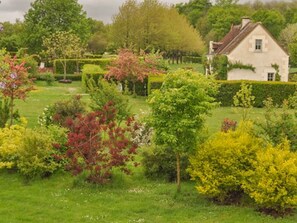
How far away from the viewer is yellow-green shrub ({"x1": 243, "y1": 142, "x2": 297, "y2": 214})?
31.7ft

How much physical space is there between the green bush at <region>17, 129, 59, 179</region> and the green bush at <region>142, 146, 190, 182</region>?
2.54 meters

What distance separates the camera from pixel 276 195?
9688 mm

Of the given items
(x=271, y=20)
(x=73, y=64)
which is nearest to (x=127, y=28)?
(x=73, y=64)

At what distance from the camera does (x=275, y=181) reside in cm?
974

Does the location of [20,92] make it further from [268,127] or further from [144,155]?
[268,127]

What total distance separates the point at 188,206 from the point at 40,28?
52.7 meters

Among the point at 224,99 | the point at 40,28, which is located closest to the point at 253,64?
the point at 224,99

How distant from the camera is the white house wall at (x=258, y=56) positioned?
35.9 m

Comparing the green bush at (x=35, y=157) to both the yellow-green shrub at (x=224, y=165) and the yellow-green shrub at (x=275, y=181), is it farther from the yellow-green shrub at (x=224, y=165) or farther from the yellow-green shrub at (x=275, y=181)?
the yellow-green shrub at (x=275, y=181)

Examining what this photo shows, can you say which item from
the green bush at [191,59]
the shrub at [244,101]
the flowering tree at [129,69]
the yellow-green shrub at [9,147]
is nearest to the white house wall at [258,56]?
the flowering tree at [129,69]

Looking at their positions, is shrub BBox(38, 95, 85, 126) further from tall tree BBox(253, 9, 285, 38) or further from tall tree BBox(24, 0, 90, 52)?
tall tree BBox(253, 9, 285, 38)

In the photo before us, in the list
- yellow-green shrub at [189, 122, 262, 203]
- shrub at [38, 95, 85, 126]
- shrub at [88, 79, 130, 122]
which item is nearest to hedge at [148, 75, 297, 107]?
shrub at [88, 79, 130, 122]

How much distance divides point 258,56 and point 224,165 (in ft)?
88.6

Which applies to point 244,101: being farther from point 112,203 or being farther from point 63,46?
point 63,46
